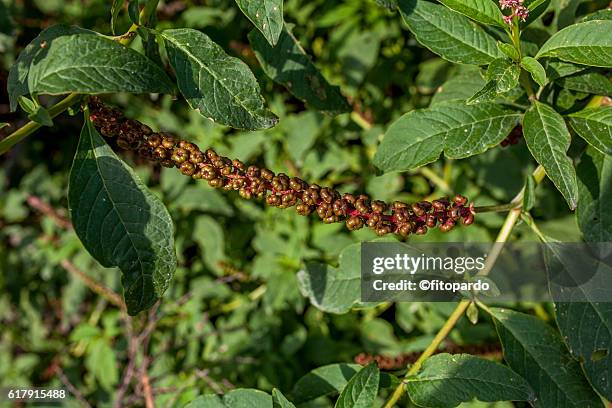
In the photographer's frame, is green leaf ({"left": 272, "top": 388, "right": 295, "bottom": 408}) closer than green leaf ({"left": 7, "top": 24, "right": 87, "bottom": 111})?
No

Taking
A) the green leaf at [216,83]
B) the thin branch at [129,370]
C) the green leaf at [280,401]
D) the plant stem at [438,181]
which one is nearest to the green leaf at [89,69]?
the green leaf at [216,83]

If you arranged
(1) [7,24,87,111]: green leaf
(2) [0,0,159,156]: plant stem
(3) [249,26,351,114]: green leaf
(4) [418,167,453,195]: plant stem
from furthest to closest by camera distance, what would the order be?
(4) [418,167,453,195]: plant stem → (3) [249,26,351,114]: green leaf → (2) [0,0,159,156]: plant stem → (1) [7,24,87,111]: green leaf

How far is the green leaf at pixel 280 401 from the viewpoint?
1.59 meters

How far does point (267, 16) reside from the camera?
154cm

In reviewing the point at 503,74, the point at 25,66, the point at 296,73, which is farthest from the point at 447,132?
the point at 25,66

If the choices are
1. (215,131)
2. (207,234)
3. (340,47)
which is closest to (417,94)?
(340,47)

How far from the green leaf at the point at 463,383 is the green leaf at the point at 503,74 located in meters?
0.72

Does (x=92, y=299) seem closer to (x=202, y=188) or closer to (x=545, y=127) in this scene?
(x=202, y=188)

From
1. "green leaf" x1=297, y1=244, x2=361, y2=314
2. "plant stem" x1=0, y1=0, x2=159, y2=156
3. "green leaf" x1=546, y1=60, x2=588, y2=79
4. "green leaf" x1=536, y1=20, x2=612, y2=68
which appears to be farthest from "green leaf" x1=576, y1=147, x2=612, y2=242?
"plant stem" x1=0, y1=0, x2=159, y2=156

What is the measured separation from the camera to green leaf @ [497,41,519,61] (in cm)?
158

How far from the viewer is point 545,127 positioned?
159 cm

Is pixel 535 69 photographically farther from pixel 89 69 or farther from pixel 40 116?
pixel 40 116

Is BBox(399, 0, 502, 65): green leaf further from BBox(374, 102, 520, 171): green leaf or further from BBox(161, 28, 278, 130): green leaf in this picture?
BBox(161, 28, 278, 130): green leaf

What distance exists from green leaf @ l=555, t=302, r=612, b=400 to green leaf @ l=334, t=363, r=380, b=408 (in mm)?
547
